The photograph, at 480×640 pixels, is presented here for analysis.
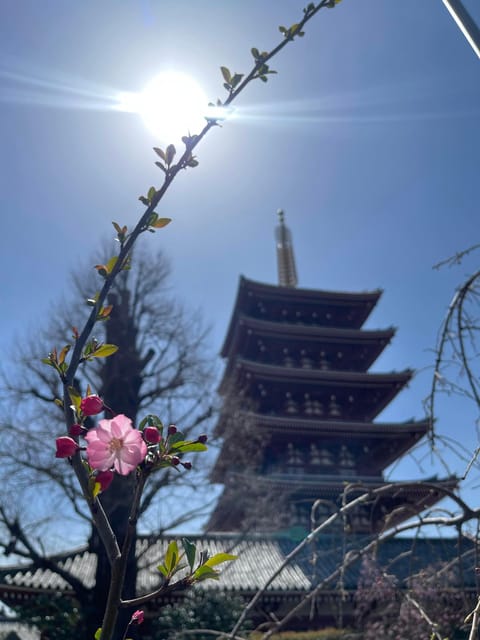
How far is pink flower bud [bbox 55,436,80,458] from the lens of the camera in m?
Answer: 0.70

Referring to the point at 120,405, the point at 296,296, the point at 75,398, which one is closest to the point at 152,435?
the point at 75,398

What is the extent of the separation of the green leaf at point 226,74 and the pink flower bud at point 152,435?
30.2 inches

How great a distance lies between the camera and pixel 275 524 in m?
12.0

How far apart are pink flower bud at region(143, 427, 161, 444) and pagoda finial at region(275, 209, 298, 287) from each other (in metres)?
20.1

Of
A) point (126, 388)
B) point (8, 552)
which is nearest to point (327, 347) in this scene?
point (126, 388)

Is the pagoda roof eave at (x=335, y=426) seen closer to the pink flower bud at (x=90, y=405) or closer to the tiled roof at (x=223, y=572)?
the tiled roof at (x=223, y=572)

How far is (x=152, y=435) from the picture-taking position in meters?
0.76

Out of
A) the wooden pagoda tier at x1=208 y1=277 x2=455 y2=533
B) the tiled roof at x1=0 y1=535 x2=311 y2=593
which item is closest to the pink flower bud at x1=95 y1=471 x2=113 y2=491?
the tiled roof at x1=0 y1=535 x2=311 y2=593

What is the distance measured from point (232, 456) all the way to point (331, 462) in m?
4.86

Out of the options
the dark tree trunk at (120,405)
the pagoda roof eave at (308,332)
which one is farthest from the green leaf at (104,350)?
the pagoda roof eave at (308,332)

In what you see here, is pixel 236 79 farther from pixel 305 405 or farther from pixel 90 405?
pixel 305 405

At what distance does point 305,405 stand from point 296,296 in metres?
3.79

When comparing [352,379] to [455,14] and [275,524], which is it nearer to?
[275,524]

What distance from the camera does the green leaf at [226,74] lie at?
1118 mm
